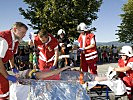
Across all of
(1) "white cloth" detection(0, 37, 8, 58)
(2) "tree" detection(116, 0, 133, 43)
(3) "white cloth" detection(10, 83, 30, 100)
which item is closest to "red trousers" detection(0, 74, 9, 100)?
(1) "white cloth" detection(0, 37, 8, 58)

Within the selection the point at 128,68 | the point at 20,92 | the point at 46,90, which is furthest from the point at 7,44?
the point at 128,68

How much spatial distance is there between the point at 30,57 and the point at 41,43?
9078 millimetres

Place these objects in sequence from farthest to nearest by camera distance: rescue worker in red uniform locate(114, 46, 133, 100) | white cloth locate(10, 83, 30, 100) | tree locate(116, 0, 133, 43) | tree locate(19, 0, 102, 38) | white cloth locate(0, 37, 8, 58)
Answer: tree locate(116, 0, 133, 43) < tree locate(19, 0, 102, 38) < rescue worker in red uniform locate(114, 46, 133, 100) < white cloth locate(0, 37, 8, 58) < white cloth locate(10, 83, 30, 100)

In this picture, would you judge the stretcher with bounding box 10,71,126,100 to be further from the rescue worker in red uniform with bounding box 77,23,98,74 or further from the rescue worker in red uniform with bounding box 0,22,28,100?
the rescue worker in red uniform with bounding box 77,23,98,74

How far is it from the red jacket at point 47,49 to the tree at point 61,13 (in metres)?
20.4

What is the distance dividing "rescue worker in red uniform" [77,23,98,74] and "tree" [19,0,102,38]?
19.7m

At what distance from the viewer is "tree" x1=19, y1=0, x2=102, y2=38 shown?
28.3 meters

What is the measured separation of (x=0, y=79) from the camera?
172 inches

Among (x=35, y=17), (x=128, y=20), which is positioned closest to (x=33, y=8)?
(x=35, y=17)

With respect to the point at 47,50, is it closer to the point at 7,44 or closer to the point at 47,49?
the point at 47,49

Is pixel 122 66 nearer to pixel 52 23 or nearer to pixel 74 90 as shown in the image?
pixel 74 90

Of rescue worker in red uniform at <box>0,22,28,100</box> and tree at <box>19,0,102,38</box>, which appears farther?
tree at <box>19,0,102,38</box>

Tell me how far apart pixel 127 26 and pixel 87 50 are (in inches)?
1355

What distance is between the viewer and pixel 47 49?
699 centimetres
